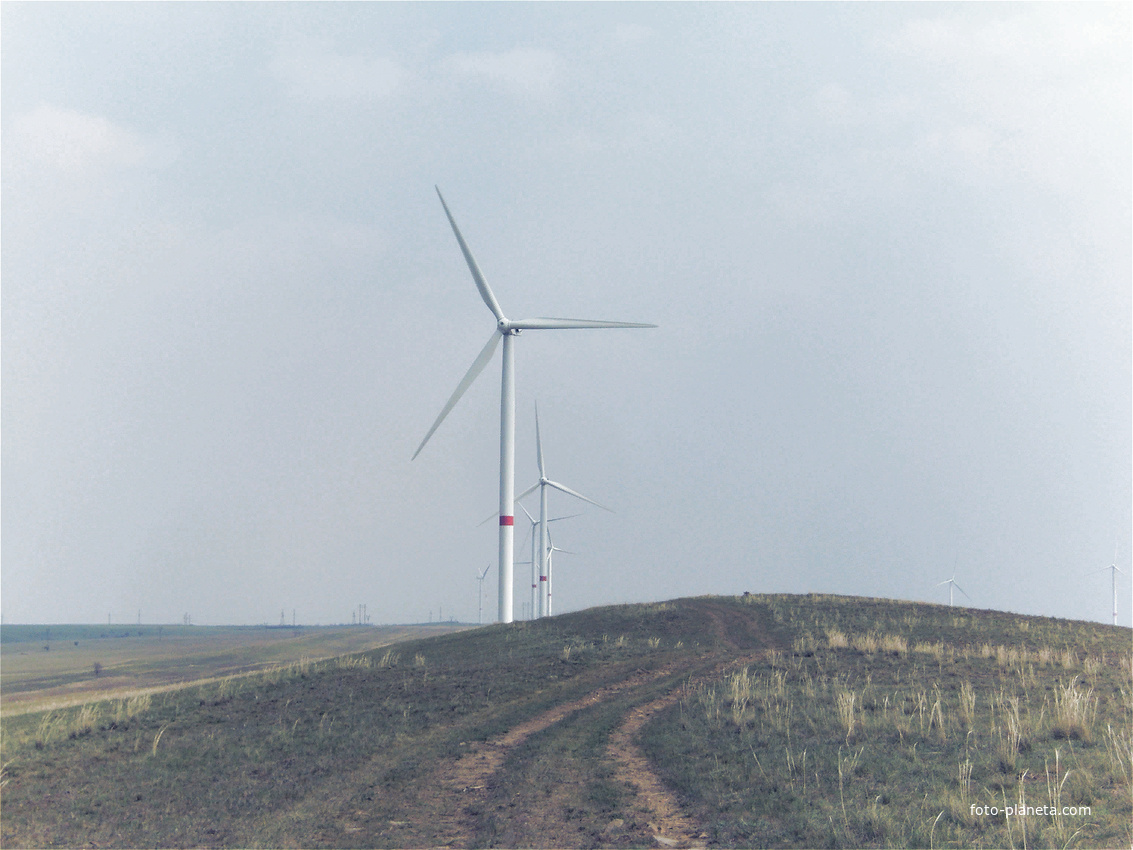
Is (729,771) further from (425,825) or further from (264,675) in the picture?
(264,675)

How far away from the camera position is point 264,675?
3666cm

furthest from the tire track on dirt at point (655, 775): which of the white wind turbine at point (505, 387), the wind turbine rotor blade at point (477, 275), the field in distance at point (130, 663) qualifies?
the field in distance at point (130, 663)

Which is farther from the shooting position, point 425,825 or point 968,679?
point 968,679

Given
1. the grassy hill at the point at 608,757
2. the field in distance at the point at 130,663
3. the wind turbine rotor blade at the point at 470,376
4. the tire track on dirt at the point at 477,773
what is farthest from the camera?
the field in distance at the point at 130,663

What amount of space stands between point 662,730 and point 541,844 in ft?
28.6

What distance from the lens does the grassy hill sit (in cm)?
1352

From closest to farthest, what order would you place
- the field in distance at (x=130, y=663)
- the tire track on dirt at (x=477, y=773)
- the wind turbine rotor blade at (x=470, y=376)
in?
1. the tire track on dirt at (x=477, y=773)
2. the wind turbine rotor blade at (x=470, y=376)
3. the field in distance at (x=130, y=663)

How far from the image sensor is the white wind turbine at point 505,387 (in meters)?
61.2

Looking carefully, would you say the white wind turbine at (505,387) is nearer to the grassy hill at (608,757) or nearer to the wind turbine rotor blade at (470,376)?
the wind turbine rotor blade at (470,376)

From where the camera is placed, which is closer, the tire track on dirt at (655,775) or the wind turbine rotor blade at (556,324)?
the tire track on dirt at (655,775)

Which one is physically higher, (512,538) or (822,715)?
(512,538)

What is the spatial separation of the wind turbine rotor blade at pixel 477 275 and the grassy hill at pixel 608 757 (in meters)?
37.5

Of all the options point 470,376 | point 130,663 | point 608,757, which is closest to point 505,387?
point 470,376

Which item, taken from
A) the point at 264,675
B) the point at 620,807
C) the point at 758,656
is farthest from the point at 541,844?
the point at 264,675
